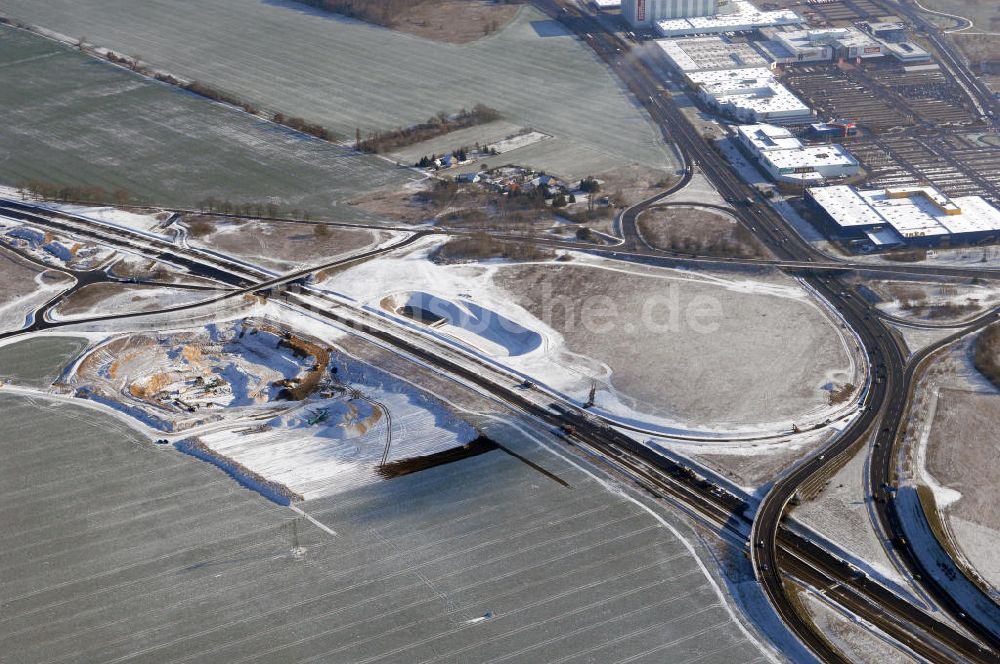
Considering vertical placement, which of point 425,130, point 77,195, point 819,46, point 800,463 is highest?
point 819,46

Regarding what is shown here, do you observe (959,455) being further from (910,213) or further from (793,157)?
(793,157)

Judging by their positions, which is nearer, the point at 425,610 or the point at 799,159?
the point at 425,610

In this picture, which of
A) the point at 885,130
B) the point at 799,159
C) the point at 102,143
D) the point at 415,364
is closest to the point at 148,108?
the point at 102,143

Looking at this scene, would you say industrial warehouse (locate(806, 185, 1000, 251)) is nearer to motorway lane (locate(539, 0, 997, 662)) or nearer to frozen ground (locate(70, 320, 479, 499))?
motorway lane (locate(539, 0, 997, 662))

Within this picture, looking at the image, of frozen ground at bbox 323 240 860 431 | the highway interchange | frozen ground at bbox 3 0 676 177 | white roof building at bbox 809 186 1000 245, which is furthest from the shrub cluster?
frozen ground at bbox 3 0 676 177

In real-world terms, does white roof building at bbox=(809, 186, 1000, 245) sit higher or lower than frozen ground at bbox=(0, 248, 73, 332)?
higher

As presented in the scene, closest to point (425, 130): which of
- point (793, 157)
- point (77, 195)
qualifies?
point (77, 195)

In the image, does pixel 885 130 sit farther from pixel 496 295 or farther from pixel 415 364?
pixel 415 364
